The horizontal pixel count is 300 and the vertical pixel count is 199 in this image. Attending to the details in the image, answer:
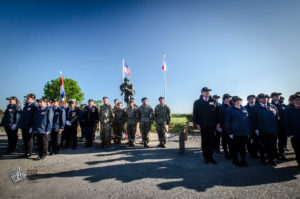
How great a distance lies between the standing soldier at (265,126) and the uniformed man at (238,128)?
1.50 feet

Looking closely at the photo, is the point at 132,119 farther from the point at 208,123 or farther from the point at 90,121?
the point at 208,123

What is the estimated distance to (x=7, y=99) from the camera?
603 cm

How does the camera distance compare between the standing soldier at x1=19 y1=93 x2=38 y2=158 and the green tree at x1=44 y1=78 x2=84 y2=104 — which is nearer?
the standing soldier at x1=19 y1=93 x2=38 y2=158

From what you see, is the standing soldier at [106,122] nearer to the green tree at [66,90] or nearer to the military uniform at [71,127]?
the military uniform at [71,127]

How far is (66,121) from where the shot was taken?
6.72 m

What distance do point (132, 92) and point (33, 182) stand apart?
10807 mm

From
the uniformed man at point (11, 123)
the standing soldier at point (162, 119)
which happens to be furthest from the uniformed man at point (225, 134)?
the uniformed man at point (11, 123)

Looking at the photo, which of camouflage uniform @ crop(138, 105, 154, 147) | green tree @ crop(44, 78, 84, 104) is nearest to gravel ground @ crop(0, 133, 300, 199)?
camouflage uniform @ crop(138, 105, 154, 147)

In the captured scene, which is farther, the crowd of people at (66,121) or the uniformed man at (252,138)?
the crowd of people at (66,121)

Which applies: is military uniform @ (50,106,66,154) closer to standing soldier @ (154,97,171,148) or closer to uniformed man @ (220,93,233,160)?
standing soldier @ (154,97,171,148)

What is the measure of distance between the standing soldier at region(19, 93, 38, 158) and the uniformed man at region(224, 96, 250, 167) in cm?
737

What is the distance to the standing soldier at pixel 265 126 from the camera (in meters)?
4.32

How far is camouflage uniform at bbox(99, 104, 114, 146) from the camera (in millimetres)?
6742

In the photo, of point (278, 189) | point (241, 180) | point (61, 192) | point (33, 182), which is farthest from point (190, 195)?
point (33, 182)
